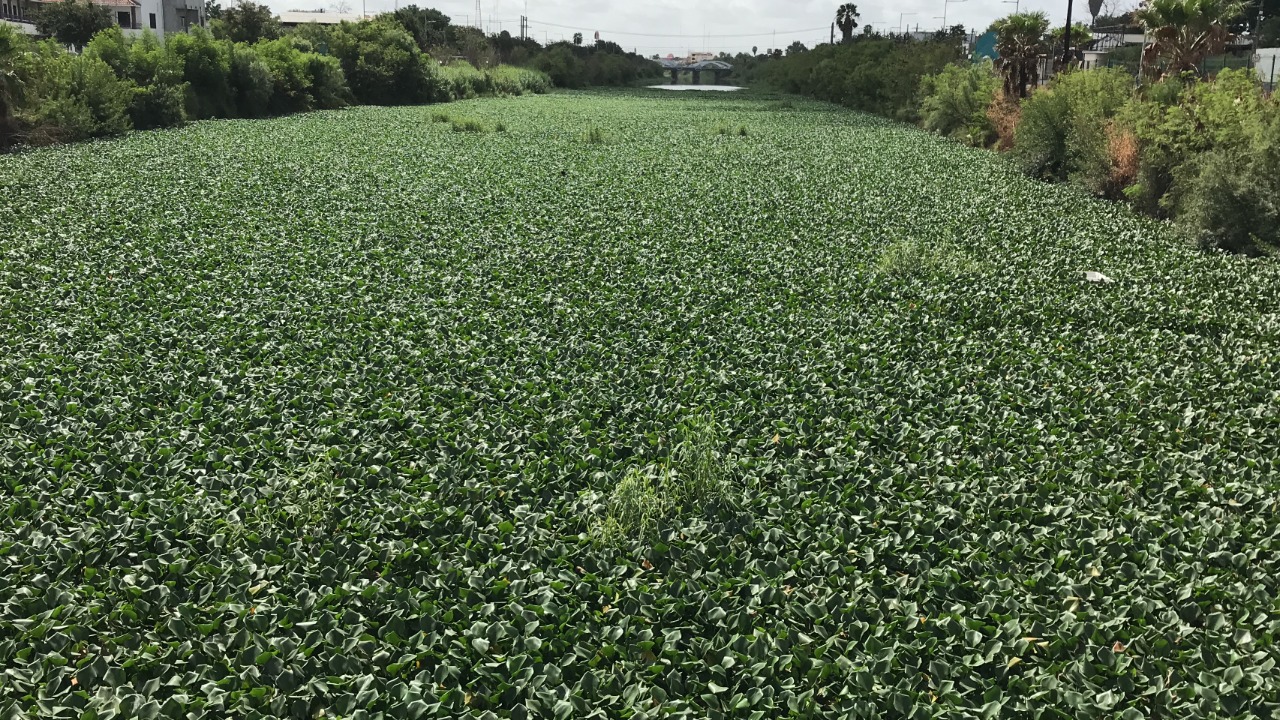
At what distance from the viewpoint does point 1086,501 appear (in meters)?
4.30

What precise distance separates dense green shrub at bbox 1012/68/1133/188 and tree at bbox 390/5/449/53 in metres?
37.8

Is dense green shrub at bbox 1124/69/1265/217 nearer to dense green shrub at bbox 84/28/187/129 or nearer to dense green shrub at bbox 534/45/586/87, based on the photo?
dense green shrub at bbox 84/28/187/129

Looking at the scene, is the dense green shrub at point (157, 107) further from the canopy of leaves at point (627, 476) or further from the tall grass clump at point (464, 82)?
the tall grass clump at point (464, 82)

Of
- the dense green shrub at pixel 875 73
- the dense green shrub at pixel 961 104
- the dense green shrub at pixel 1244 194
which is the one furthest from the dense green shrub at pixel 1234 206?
the dense green shrub at pixel 875 73

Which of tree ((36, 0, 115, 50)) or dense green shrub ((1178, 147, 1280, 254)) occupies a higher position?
tree ((36, 0, 115, 50))

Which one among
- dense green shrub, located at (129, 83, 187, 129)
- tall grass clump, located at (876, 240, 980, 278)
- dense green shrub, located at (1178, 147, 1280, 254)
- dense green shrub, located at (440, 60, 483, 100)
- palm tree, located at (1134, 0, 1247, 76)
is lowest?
tall grass clump, located at (876, 240, 980, 278)

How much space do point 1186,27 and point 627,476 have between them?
1822 centimetres

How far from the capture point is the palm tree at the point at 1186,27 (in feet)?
56.4

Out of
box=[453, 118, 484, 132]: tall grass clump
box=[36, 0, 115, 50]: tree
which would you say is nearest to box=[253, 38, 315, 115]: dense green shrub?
box=[453, 118, 484, 132]: tall grass clump

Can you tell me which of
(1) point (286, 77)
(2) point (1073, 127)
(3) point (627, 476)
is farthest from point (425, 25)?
(3) point (627, 476)

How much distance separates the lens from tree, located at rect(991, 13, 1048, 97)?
2288 centimetres

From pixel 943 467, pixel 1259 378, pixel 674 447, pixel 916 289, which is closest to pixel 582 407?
pixel 674 447

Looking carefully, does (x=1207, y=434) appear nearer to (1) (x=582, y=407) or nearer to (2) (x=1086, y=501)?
(2) (x=1086, y=501)

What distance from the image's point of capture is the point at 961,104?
21.7 meters
